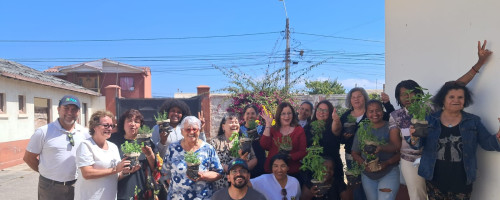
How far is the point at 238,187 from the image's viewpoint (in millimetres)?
Result: 3596

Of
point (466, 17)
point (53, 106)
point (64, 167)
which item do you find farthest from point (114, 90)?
point (466, 17)

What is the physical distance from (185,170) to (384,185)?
7.12ft

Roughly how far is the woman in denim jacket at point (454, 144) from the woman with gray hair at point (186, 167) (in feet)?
6.52

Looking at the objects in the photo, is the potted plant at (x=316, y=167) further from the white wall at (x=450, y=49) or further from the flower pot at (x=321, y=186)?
the white wall at (x=450, y=49)

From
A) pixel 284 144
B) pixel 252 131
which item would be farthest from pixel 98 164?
pixel 284 144

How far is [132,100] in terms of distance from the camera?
35.5ft

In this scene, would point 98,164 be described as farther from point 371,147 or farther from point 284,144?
point 371,147

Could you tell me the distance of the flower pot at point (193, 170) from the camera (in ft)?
11.4

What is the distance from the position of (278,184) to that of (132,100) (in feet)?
25.8

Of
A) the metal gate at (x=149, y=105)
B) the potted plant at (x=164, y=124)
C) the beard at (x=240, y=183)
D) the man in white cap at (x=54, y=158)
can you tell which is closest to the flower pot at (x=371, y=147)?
the beard at (x=240, y=183)

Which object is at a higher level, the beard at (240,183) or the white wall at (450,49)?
the white wall at (450,49)

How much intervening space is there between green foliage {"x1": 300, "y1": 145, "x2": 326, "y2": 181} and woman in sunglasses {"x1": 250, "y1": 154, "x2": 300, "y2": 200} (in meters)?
0.21

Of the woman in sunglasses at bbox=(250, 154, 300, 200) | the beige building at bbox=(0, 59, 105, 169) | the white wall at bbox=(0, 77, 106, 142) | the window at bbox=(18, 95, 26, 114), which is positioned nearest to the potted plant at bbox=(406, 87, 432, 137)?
the woman in sunglasses at bbox=(250, 154, 300, 200)

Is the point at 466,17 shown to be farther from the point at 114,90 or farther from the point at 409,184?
the point at 114,90
